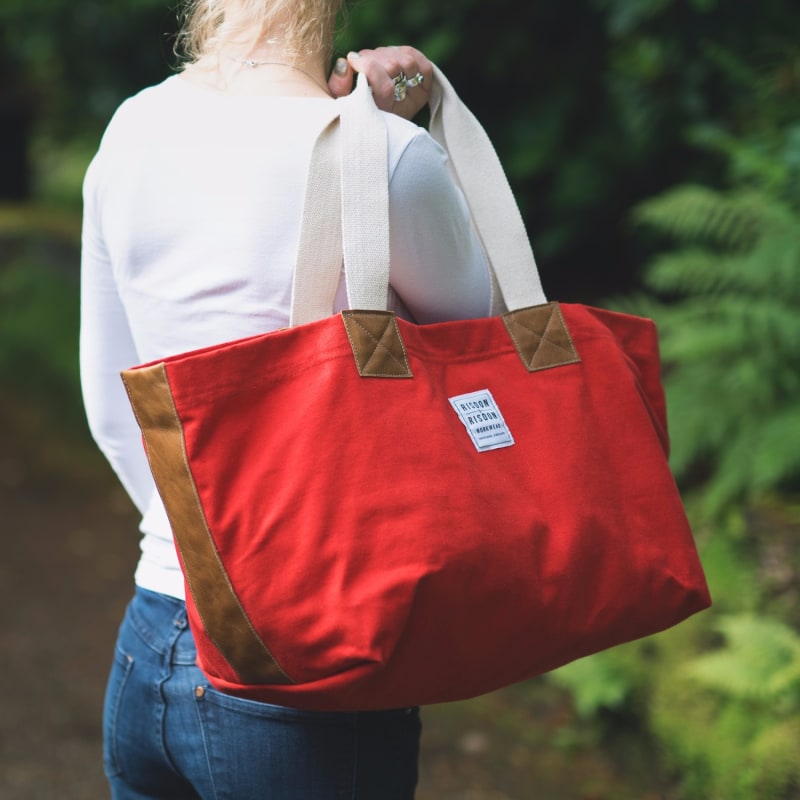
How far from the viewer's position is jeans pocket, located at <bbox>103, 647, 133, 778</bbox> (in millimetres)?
1520

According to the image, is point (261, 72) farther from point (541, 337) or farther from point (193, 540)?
point (193, 540)

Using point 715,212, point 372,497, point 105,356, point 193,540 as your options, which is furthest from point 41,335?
point 372,497

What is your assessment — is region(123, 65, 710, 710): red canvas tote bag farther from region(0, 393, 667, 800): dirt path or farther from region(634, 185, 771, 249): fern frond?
region(634, 185, 771, 249): fern frond

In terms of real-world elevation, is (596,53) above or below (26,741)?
above

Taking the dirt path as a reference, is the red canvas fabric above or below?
above

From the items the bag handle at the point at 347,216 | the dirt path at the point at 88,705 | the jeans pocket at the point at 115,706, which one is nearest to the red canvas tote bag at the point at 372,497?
the bag handle at the point at 347,216

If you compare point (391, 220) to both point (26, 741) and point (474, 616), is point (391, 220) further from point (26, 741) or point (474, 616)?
point (26, 741)

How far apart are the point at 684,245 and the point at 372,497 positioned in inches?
184

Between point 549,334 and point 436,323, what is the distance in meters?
0.17

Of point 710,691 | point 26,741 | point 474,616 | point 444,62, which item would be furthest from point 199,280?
point 444,62

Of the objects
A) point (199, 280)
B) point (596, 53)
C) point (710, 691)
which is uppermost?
point (199, 280)

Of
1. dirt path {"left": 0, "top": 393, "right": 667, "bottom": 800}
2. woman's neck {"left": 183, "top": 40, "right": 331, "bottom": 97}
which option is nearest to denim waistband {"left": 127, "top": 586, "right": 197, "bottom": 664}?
woman's neck {"left": 183, "top": 40, "right": 331, "bottom": 97}

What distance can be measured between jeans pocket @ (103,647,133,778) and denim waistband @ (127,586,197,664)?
65 millimetres

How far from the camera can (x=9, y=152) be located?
37.2 feet
